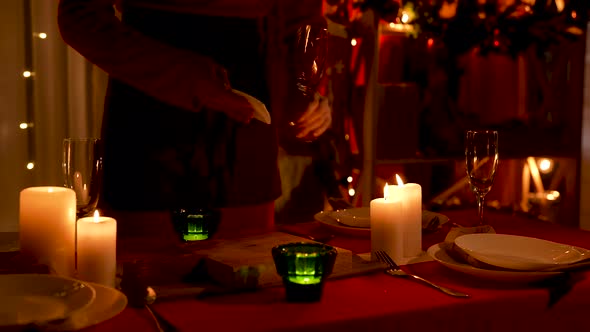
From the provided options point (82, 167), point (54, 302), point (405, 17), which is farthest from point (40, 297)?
point (405, 17)

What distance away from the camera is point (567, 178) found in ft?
11.8

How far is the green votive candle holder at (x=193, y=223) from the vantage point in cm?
120

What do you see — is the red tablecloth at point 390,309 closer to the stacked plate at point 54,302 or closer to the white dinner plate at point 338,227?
the stacked plate at point 54,302

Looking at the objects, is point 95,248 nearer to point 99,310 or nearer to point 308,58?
point 99,310

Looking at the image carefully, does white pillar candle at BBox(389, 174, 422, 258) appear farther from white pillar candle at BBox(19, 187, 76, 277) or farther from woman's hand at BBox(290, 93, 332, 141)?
white pillar candle at BBox(19, 187, 76, 277)

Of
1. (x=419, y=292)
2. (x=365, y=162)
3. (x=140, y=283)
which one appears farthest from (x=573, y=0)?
(x=140, y=283)

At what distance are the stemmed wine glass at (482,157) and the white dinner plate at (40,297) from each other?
2.55ft

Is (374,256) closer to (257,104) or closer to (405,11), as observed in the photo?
(257,104)

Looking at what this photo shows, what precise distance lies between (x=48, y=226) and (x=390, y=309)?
1.49ft

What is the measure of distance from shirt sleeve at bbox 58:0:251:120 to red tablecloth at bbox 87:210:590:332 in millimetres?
450

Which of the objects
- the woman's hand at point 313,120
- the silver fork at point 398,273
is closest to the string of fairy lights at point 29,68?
the woman's hand at point 313,120

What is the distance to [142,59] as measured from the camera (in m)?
1.29

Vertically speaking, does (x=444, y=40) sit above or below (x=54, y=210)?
above

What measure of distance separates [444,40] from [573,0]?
1.68 feet
